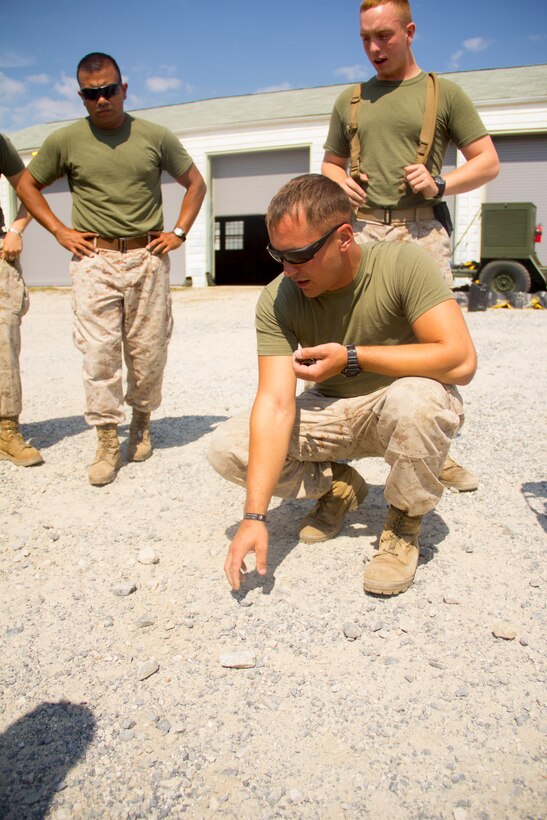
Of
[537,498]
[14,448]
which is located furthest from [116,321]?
[537,498]

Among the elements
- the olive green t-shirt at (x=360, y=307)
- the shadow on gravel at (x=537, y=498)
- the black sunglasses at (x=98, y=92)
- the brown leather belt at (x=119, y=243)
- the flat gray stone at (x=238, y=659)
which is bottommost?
the flat gray stone at (x=238, y=659)

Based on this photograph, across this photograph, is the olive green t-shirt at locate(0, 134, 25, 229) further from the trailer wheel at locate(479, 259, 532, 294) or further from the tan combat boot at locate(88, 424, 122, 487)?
the trailer wheel at locate(479, 259, 532, 294)

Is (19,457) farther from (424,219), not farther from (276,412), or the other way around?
(424,219)

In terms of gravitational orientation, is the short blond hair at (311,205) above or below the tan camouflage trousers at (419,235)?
above

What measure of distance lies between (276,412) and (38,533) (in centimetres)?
137

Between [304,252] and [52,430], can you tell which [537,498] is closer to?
[304,252]

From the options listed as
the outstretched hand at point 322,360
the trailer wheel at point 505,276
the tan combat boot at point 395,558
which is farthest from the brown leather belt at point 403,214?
the trailer wheel at point 505,276

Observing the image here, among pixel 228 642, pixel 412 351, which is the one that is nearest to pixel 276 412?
pixel 412 351

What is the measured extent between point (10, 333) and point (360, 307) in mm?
2589

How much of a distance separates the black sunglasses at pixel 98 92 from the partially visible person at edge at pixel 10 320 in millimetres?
704

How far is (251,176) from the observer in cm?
1855

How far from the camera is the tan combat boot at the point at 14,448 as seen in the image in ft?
13.4

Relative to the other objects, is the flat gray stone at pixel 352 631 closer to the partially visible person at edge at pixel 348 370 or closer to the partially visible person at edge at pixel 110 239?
the partially visible person at edge at pixel 348 370

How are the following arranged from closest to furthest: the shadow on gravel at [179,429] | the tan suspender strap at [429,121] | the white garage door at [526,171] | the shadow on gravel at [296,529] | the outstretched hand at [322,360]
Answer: the outstretched hand at [322,360] < the shadow on gravel at [296,529] < the tan suspender strap at [429,121] < the shadow on gravel at [179,429] < the white garage door at [526,171]
